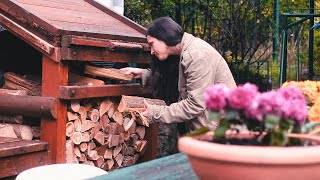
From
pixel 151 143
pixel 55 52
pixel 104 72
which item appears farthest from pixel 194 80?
pixel 151 143

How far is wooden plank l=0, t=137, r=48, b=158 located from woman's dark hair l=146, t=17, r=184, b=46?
42.5 inches

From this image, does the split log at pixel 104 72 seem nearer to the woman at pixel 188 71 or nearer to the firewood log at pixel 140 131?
the woman at pixel 188 71

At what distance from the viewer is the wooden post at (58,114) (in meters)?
3.47

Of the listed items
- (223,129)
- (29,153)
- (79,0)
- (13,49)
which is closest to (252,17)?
(79,0)

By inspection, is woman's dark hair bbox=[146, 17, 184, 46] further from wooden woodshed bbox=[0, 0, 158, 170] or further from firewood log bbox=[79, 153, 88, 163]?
firewood log bbox=[79, 153, 88, 163]

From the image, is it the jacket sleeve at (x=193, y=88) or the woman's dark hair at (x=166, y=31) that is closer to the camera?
the jacket sleeve at (x=193, y=88)

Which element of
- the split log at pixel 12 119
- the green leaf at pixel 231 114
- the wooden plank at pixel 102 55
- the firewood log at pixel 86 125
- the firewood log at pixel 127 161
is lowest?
the firewood log at pixel 127 161

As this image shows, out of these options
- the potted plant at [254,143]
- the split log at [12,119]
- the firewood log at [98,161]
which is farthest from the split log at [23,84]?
the potted plant at [254,143]

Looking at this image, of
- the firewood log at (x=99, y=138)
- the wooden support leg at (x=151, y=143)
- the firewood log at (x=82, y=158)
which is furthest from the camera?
the wooden support leg at (x=151, y=143)

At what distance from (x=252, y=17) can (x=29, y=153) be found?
5.13 m

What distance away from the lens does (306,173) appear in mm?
1139

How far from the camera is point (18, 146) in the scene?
3248 millimetres

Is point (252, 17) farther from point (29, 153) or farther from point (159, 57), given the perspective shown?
point (29, 153)

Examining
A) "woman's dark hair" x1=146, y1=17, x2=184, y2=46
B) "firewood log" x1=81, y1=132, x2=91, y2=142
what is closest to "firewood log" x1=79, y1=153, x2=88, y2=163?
"firewood log" x1=81, y1=132, x2=91, y2=142
